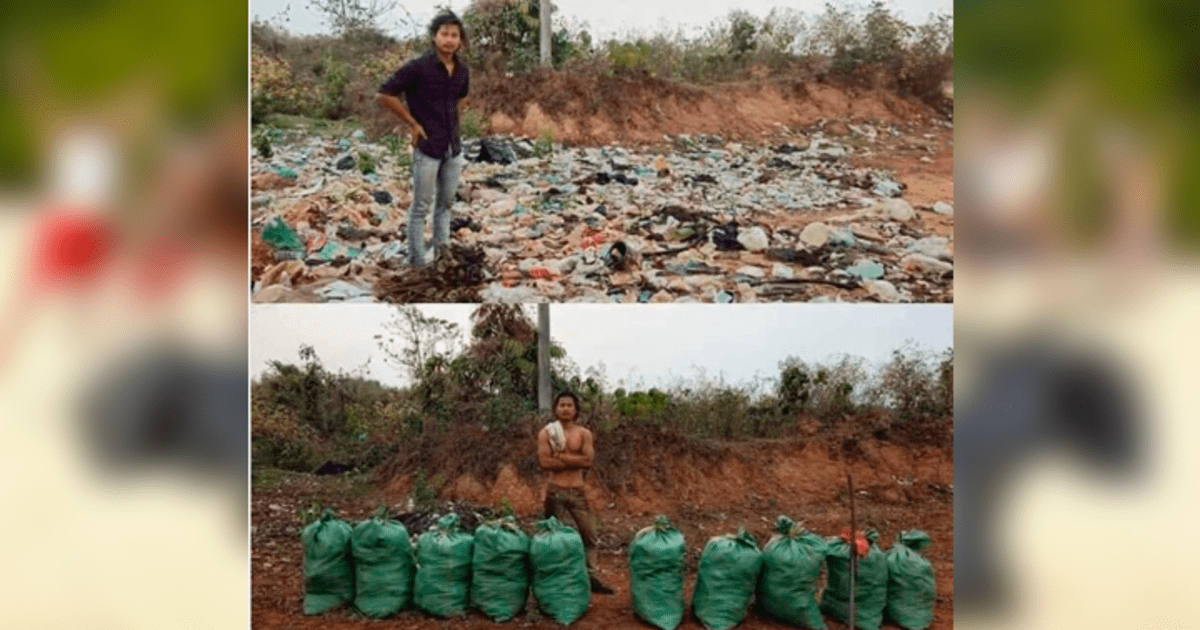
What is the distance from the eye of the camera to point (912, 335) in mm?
6086

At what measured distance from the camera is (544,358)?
6.19 m

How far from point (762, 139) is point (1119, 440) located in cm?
208

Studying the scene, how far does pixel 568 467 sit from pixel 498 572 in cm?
58

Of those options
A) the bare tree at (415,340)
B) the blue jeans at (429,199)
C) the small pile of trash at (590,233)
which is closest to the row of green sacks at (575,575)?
the bare tree at (415,340)

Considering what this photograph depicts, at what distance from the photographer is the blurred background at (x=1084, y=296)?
5.61 meters

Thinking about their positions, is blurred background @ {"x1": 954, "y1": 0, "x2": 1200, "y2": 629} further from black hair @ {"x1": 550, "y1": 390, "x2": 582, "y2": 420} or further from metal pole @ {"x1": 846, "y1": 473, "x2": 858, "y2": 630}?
black hair @ {"x1": 550, "y1": 390, "x2": 582, "y2": 420}

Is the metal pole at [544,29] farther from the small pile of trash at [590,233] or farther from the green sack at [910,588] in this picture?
Result: the green sack at [910,588]

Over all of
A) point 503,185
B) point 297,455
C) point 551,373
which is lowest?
point 297,455

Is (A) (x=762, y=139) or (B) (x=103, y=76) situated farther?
(A) (x=762, y=139)

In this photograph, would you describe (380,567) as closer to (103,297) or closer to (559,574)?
(559,574)

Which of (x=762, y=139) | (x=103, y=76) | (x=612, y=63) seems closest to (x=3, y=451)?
(x=103, y=76)

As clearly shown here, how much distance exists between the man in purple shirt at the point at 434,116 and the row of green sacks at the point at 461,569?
4.17 ft

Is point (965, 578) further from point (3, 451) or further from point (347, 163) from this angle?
point (3, 451)

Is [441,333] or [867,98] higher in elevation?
[867,98]
